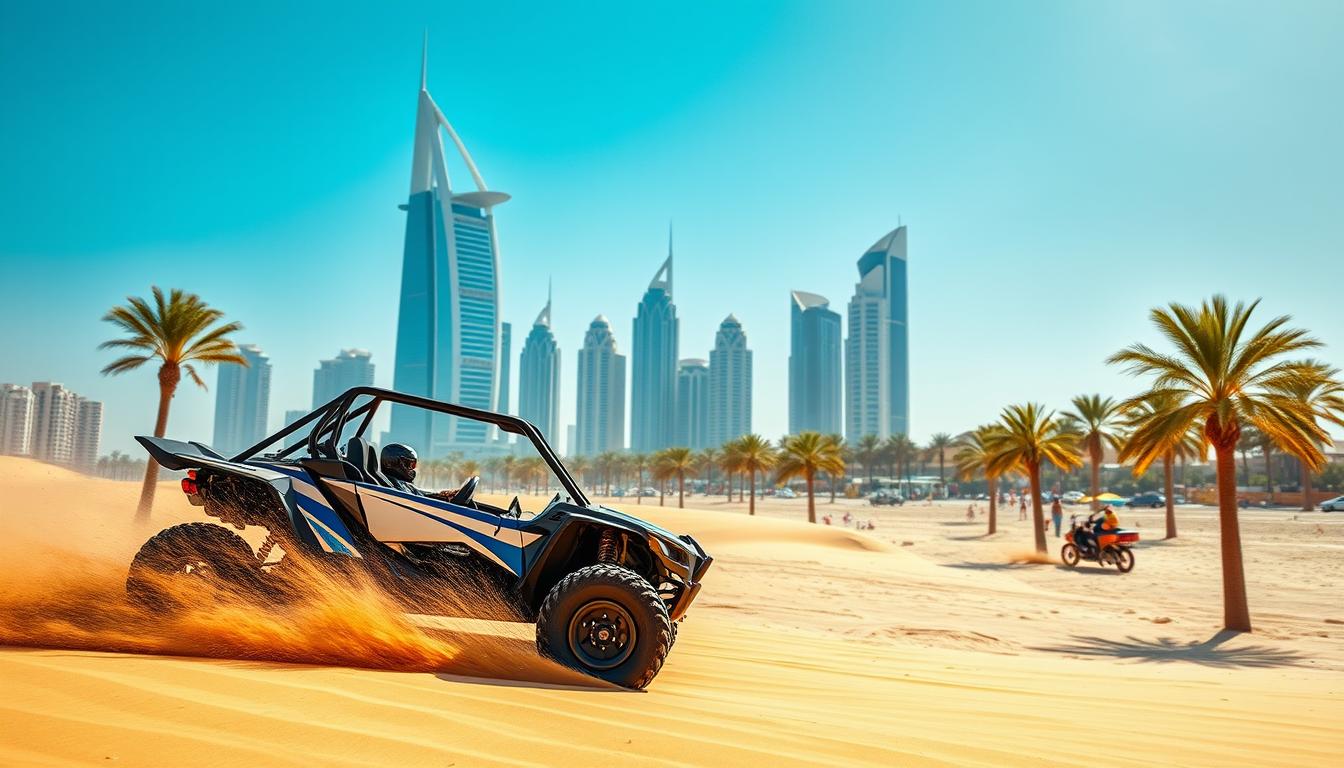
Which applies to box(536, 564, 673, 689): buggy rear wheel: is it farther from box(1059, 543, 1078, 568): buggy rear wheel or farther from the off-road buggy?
box(1059, 543, 1078, 568): buggy rear wheel

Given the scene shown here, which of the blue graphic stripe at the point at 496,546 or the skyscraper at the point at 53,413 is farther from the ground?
the skyscraper at the point at 53,413

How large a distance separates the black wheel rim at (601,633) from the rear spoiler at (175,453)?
2.65 metres

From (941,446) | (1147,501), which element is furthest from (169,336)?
(941,446)

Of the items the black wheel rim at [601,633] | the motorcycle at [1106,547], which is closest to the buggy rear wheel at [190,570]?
→ the black wheel rim at [601,633]

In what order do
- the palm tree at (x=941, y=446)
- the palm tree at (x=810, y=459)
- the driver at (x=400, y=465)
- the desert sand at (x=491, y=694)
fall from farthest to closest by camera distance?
the palm tree at (x=941, y=446) → the palm tree at (x=810, y=459) → the driver at (x=400, y=465) → the desert sand at (x=491, y=694)

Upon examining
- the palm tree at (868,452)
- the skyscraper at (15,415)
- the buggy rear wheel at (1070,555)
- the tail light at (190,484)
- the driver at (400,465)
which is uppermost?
the palm tree at (868,452)

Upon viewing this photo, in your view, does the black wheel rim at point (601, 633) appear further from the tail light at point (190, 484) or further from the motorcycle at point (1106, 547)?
the motorcycle at point (1106, 547)

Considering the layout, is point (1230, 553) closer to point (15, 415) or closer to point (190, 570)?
point (190, 570)

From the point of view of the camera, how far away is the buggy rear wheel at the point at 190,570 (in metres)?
4.87

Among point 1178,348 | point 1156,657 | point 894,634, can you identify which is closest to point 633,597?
point 894,634

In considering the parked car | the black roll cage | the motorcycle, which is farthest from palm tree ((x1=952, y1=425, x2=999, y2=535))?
the black roll cage

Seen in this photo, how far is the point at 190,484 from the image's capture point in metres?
5.11

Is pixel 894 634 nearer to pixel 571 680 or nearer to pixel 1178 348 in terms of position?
pixel 571 680

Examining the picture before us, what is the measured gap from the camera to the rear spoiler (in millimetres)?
5148
